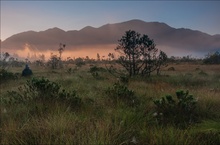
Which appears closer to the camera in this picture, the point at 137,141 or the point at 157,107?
the point at 137,141

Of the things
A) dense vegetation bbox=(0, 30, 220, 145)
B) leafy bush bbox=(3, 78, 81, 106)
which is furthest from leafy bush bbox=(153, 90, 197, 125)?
leafy bush bbox=(3, 78, 81, 106)

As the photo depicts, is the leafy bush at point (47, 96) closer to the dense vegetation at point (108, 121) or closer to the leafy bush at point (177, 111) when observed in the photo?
the dense vegetation at point (108, 121)

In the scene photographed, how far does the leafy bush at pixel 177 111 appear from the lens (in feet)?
18.4

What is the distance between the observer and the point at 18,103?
24.0 ft

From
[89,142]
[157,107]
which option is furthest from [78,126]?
[157,107]

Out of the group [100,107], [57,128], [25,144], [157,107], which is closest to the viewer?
[25,144]

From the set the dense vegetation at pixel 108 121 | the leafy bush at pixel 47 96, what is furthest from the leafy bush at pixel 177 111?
the leafy bush at pixel 47 96

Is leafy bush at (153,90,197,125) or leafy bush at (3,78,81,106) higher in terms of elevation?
leafy bush at (3,78,81,106)

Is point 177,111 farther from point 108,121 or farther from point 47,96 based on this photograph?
point 47,96

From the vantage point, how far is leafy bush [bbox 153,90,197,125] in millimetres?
5602

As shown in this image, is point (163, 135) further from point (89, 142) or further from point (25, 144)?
point (25, 144)

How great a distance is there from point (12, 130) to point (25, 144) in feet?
2.04

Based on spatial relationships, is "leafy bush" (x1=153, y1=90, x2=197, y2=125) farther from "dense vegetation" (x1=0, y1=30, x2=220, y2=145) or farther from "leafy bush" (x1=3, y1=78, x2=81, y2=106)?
"leafy bush" (x1=3, y1=78, x2=81, y2=106)

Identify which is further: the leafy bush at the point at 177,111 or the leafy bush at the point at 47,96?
the leafy bush at the point at 47,96
